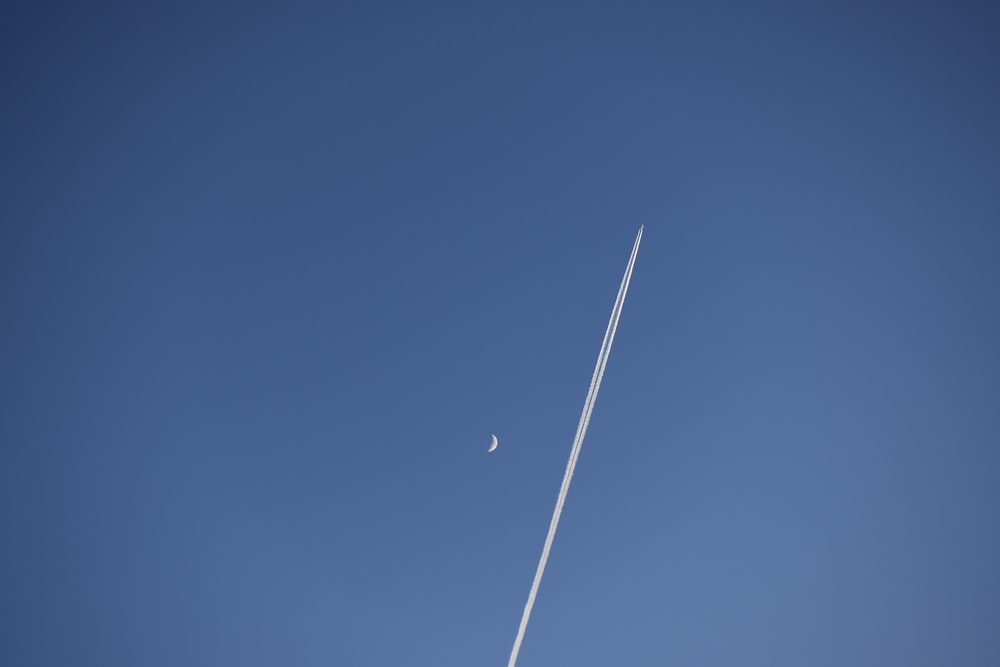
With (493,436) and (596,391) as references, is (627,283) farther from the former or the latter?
(493,436)

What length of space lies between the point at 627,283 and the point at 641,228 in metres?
1.69

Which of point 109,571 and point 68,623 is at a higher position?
point 109,571

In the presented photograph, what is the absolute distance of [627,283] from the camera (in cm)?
1507

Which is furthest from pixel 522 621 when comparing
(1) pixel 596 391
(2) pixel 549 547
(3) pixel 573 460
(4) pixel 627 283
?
(4) pixel 627 283

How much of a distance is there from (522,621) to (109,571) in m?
12.5

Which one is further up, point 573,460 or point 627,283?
point 627,283

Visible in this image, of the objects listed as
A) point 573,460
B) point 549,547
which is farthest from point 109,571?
point 573,460

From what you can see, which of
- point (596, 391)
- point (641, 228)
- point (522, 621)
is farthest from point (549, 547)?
point (641, 228)

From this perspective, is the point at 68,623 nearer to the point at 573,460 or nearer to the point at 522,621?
the point at 522,621

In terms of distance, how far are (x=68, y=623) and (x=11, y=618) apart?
150cm

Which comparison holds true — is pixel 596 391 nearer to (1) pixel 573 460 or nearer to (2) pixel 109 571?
(1) pixel 573 460

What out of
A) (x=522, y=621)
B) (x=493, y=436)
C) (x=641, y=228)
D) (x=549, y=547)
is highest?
(x=641, y=228)

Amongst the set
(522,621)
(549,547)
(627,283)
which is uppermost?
(627,283)

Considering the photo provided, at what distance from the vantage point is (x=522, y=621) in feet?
48.1
